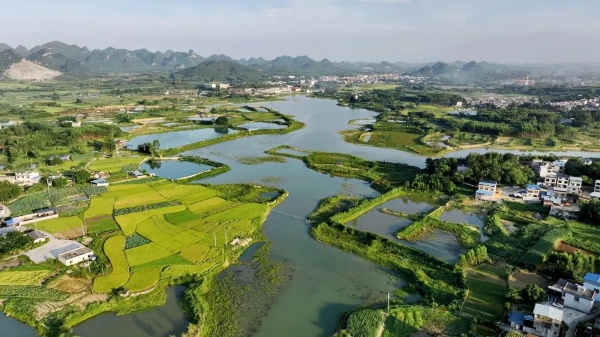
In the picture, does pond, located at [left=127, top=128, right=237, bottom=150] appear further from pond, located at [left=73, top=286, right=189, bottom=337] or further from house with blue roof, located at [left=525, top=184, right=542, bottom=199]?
house with blue roof, located at [left=525, top=184, right=542, bottom=199]

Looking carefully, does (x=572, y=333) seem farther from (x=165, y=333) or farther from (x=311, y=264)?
(x=165, y=333)

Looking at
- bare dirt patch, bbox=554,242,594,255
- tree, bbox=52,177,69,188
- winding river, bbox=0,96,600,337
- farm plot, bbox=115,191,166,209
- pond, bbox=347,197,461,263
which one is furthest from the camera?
tree, bbox=52,177,69,188

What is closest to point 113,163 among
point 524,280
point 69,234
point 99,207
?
point 99,207

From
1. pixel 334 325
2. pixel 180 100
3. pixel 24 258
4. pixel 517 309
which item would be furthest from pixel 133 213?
pixel 180 100

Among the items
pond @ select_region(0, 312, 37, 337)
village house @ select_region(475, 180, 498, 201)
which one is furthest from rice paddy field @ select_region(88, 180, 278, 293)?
village house @ select_region(475, 180, 498, 201)

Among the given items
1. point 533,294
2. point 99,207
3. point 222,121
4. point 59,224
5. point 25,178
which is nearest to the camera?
point 533,294

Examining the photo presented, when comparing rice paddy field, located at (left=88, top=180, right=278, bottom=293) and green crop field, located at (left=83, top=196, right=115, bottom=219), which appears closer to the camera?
rice paddy field, located at (left=88, top=180, right=278, bottom=293)

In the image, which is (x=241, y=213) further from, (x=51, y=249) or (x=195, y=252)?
(x=51, y=249)

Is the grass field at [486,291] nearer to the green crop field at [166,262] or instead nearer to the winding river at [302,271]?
the winding river at [302,271]
